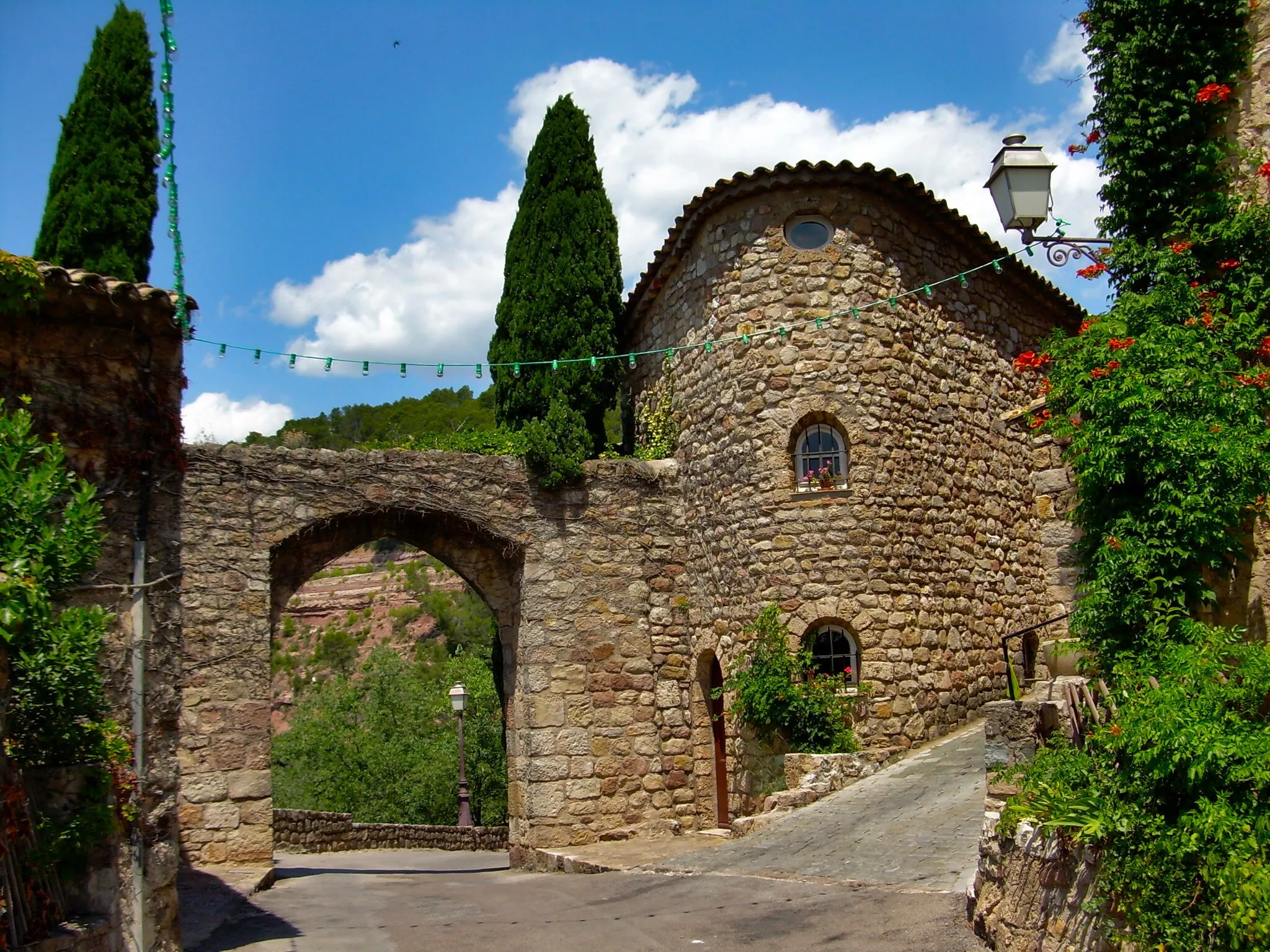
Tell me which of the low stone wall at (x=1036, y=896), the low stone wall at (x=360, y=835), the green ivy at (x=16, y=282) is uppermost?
the green ivy at (x=16, y=282)

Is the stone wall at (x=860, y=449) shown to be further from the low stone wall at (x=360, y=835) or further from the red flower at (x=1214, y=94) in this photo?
the low stone wall at (x=360, y=835)

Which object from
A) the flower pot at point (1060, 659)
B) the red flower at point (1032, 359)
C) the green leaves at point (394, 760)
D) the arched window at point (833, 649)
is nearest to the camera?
the flower pot at point (1060, 659)

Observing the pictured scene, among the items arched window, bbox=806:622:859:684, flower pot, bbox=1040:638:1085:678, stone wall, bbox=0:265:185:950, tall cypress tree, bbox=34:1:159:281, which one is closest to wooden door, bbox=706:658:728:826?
arched window, bbox=806:622:859:684

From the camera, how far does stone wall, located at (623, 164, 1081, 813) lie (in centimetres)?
1266

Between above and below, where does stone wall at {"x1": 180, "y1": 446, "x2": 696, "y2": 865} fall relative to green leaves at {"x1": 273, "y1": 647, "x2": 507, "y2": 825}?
above

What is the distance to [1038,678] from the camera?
46.3 ft

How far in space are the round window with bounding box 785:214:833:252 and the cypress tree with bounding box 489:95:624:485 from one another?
10.1ft

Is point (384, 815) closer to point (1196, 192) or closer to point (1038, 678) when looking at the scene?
point (1038, 678)

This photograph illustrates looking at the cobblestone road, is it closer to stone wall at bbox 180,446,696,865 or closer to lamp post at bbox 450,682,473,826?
stone wall at bbox 180,446,696,865

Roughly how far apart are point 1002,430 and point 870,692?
4.43 metres

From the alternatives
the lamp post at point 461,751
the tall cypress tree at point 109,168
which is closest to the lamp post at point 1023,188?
the tall cypress tree at point 109,168

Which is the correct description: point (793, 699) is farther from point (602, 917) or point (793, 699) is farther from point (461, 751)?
point (461, 751)

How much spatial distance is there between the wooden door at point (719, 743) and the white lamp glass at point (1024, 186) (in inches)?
300

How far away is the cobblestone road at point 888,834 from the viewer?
838 centimetres
